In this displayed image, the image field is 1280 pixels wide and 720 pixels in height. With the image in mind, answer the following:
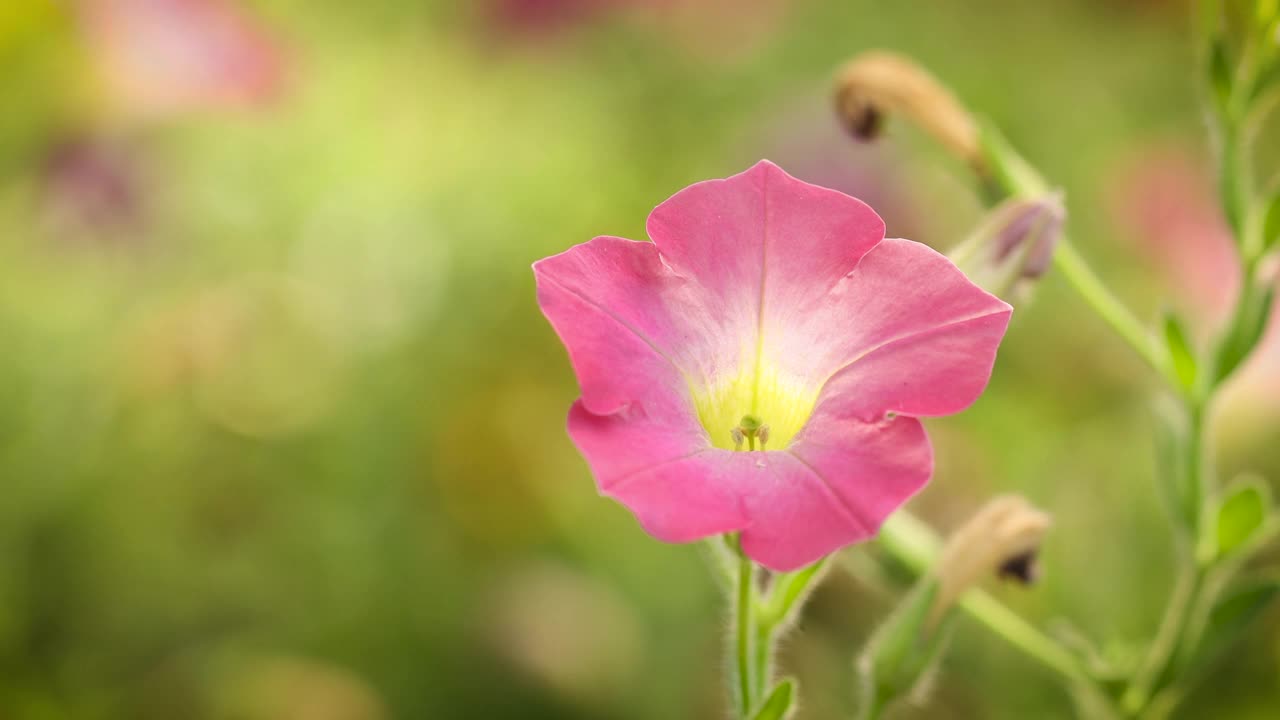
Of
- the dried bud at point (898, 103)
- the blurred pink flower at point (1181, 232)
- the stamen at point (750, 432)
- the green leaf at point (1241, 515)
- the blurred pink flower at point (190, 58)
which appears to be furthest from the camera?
the blurred pink flower at point (190, 58)

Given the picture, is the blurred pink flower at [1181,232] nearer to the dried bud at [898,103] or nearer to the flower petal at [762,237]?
the dried bud at [898,103]

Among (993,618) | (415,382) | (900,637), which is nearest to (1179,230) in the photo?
(415,382)

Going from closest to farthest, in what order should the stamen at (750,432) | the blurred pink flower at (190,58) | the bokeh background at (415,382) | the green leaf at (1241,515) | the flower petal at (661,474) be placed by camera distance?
the flower petal at (661,474)
the stamen at (750,432)
the green leaf at (1241,515)
the bokeh background at (415,382)
the blurred pink flower at (190,58)

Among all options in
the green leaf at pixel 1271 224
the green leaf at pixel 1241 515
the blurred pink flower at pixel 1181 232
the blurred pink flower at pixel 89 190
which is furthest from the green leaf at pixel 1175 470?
the blurred pink flower at pixel 89 190

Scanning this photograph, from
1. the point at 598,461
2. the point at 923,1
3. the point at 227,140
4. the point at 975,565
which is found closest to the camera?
the point at 598,461

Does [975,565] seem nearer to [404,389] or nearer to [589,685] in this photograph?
[589,685]

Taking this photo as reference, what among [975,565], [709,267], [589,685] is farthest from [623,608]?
[709,267]

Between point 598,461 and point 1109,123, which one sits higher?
point 1109,123
